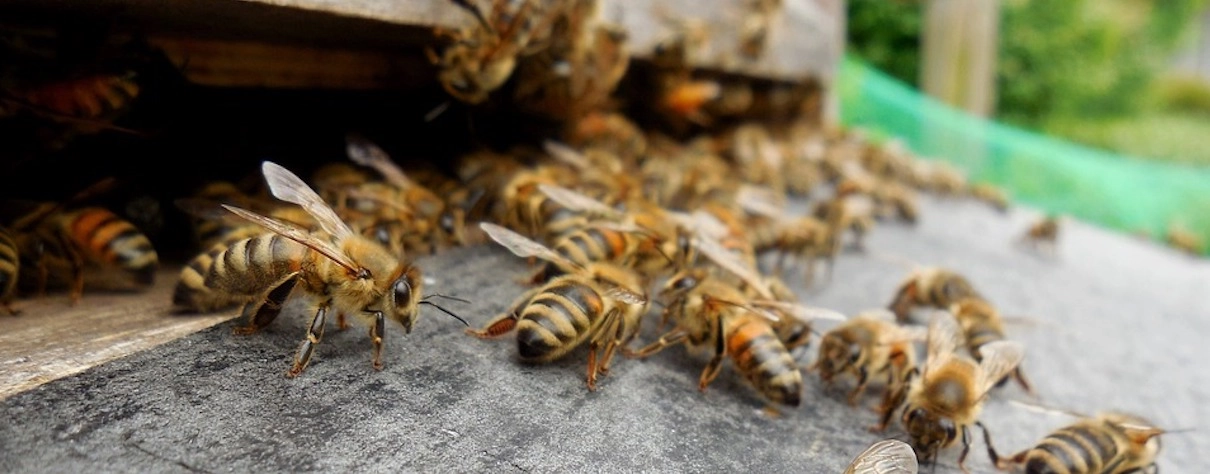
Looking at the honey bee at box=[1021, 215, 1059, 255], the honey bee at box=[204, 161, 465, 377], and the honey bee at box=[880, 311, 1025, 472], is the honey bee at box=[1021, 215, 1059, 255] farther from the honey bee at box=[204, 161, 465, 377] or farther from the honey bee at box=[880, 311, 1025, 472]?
the honey bee at box=[204, 161, 465, 377]

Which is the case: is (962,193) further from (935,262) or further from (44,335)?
(44,335)

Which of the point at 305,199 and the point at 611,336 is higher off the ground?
the point at 305,199

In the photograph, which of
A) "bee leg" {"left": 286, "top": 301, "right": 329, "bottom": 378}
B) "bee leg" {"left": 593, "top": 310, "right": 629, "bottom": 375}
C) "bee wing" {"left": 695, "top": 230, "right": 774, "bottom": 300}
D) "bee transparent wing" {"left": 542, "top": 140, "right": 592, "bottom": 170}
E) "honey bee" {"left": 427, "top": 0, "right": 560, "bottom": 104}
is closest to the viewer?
"bee leg" {"left": 286, "top": 301, "right": 329, "bottom": 378}

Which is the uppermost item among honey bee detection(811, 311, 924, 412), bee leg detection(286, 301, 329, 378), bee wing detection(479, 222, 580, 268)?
bee wing detection(479, 222, 580, 268)

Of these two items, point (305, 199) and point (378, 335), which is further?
point (305, 199)

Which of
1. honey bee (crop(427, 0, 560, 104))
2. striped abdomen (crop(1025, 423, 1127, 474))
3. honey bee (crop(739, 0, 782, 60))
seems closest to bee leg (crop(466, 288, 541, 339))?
honey bee (crop(427, 0, 560, 104))

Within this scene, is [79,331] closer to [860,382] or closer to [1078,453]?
[860,382]

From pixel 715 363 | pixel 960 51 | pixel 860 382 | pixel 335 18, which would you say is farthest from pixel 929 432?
pixel 960 51
